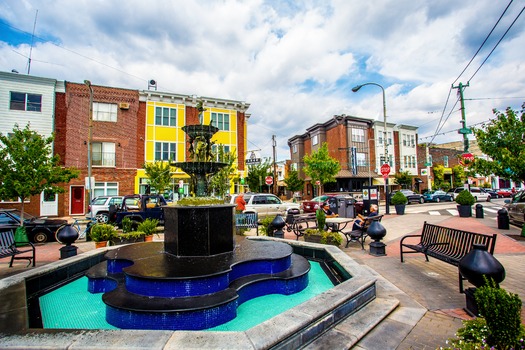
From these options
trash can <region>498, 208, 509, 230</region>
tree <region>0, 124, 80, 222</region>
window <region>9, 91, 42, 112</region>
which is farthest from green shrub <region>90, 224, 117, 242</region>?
window <region>9, 91, 42, 112</region>

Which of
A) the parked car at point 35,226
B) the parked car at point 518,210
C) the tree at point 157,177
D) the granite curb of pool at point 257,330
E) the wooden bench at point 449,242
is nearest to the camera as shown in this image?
the granite curb of pool at point 257,330

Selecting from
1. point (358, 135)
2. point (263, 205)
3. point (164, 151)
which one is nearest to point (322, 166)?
point (358, 135)

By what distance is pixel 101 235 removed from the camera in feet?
28.6

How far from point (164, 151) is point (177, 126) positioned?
3.08m

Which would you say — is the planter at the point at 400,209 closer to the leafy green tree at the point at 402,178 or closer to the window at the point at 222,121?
the window at the point at 222,121

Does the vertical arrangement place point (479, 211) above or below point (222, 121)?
below

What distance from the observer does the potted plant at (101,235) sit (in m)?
8.65

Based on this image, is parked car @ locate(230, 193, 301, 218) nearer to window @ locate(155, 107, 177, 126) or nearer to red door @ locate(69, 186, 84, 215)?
window @ locate(155, 107, 177, 126)

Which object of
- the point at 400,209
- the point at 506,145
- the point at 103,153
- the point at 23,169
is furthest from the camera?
the point at 103,153

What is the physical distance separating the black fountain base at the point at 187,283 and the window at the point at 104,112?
25204 mm

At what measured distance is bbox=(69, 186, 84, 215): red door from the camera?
982 inches

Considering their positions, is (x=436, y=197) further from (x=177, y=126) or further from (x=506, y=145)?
(x=177, y=126)

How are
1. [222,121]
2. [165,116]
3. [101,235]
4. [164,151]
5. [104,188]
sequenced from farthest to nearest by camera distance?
[222,121] < [165,116] < [164,151] < [104,188] < [101,235]

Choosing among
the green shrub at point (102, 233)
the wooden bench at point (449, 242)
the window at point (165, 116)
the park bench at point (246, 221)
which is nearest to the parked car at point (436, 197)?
the park bench at point (246, 221)
